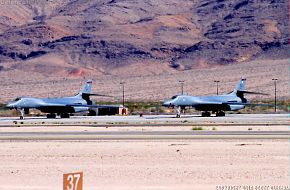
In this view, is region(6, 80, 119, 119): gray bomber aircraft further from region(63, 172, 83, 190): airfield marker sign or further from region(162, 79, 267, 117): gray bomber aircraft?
region(63, 172, 83, 190): airfield marker sign

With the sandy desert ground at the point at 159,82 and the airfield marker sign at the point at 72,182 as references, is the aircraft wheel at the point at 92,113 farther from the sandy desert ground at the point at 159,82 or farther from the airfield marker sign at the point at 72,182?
the airfield marker sign at the point at 72,182

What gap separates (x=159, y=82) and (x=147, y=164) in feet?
458

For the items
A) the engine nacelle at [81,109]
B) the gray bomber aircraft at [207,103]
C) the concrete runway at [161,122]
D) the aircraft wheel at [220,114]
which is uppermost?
the gray bomber aircraft at [207,103]

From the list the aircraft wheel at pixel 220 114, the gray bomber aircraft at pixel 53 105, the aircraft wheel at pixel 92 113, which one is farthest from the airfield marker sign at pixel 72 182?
the aircraft wheel at pixel 92 113

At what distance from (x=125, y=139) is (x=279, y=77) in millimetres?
127496

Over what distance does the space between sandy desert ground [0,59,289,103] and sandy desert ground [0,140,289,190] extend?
114908 mm

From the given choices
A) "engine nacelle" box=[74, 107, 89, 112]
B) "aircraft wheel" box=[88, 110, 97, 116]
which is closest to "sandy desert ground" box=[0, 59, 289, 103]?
"aircraft wheel" box=[88, 110, 97, 116]

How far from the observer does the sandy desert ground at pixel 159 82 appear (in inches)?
6175

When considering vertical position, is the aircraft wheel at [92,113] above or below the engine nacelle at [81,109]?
below

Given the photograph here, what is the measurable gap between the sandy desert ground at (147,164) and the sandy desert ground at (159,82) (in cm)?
11491

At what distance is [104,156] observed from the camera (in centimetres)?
3002

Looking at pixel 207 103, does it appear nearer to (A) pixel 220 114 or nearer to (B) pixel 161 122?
(A) pixel 220 114

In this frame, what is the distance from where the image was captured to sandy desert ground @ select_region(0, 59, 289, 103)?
157 metres

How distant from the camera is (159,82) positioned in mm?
166250
